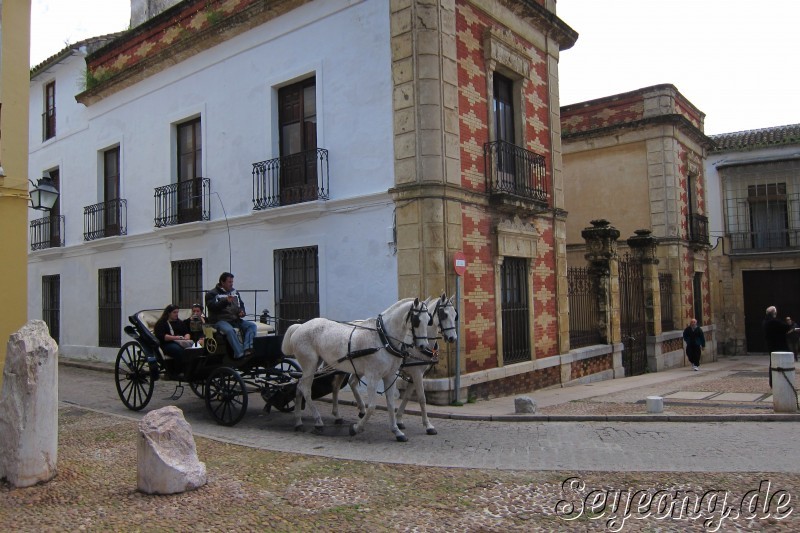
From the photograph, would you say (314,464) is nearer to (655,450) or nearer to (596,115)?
(655,450)

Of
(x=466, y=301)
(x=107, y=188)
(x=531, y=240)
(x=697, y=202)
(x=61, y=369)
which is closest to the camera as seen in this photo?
(x=466, y=301)

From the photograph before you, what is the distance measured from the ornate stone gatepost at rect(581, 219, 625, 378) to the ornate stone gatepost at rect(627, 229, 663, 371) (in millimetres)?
2557

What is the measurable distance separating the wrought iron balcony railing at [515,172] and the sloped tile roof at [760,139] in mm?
15122

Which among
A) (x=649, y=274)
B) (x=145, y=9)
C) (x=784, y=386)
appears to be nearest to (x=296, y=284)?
(x=784, y=386)

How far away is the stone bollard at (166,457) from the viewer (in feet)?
18.1

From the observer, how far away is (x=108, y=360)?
16.5 meters

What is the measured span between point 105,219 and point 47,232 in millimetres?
3622

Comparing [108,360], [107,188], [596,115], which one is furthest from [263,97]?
[596,115]

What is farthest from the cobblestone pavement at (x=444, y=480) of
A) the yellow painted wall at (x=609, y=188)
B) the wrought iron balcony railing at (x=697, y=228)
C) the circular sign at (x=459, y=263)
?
the wrought iron balcony railing at (x=697, y=228)

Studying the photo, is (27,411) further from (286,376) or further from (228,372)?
(286,376)

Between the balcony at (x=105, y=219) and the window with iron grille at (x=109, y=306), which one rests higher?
the balcony at (x=105, y=219)

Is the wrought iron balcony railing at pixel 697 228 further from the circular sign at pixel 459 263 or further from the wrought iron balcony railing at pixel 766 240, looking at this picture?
the circular sign at pixel 459 263

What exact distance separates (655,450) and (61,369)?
15.0 meters

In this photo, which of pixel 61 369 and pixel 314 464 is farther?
pixel 61 369
